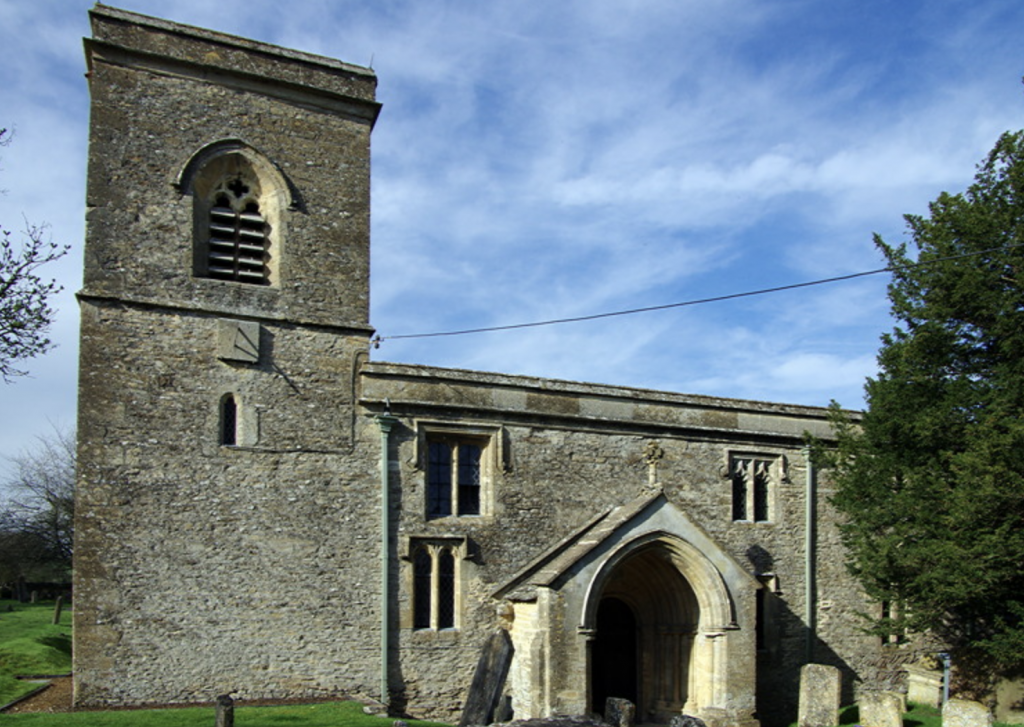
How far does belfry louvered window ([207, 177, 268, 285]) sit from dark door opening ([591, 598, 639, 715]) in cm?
948

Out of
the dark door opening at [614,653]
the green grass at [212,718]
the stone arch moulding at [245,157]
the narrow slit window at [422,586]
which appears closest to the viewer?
the green grass at [212,718]

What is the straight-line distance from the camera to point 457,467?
57.3ft

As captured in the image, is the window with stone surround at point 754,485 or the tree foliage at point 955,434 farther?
the window with stone surround at point 754,485

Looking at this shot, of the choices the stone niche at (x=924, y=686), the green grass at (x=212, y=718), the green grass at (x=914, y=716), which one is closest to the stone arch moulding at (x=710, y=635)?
the green grass at (x=914, y=716)

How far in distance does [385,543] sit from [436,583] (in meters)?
1.23

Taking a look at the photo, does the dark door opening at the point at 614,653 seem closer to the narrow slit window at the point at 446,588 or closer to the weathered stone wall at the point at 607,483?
the weathered stone wall at the point at 607,483

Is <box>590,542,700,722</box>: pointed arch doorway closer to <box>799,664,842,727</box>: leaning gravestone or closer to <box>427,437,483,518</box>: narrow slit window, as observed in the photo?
<box>799,664,842,727</box>: leaning gravestone

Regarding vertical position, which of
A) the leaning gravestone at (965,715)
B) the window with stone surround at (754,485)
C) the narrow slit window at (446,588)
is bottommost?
the leaning gravestone at (965,715)

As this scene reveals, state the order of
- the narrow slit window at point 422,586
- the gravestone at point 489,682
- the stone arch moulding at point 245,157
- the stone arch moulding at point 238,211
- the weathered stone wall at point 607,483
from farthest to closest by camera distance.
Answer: the weathered stone wall at point 607,483
the narrow slit window at point 422,586
the stone arch moulding at point 238,211
the stone arch moulding at point 245,157
the gravestone at point 489,682

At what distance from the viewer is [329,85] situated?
17.8m

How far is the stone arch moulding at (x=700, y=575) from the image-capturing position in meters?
17.0

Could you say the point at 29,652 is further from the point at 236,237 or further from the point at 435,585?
the point at 236,237

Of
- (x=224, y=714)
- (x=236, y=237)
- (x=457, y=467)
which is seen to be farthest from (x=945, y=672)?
(x=236, y=237)

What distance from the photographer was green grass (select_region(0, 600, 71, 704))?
1733cm
